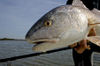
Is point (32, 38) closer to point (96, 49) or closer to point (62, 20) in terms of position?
point (62, 20)

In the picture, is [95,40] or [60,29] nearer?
[60,29]

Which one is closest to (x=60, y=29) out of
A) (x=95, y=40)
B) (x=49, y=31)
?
(x=49, y=31)

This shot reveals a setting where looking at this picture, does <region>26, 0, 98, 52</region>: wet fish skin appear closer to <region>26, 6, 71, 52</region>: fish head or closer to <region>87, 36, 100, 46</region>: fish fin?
<region>26, 6, 71, 52</region>: fish head

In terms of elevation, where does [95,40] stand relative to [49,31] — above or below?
below

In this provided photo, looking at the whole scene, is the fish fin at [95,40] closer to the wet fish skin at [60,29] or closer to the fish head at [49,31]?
the wet fish skin at [60,29]

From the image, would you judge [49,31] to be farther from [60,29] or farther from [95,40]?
[95,40]

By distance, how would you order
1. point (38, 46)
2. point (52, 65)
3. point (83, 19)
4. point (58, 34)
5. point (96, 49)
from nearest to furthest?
point (38, 46) < point (58, 34) < point (83, 19) < point (96, 49) < point (52, 65)

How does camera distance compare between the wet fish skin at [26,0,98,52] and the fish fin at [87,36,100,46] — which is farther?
the fish fin at [87,36,100,46]

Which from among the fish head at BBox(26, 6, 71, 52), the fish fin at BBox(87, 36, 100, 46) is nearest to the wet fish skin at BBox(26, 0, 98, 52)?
the fish head at BBox(26, 6, 71, 52)

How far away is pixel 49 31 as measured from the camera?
2.81m

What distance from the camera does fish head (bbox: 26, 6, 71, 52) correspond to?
105 inches

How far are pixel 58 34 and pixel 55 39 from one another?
0.34ft

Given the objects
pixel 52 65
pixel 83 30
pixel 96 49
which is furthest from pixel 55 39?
pixel 52 65

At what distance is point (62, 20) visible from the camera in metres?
2.94
